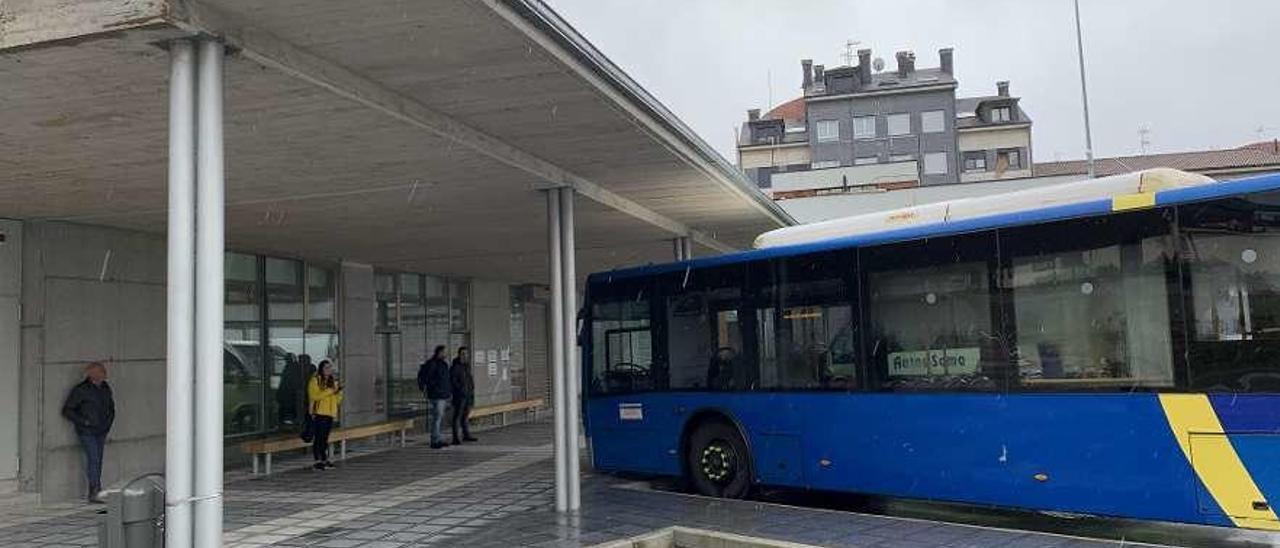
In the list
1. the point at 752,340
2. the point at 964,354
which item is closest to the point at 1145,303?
the point at 964,354

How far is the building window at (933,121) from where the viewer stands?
62750 mm

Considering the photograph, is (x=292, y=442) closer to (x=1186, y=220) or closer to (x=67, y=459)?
(x=67, y=459)

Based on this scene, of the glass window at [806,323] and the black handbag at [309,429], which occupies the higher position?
the glass window at [806,323]

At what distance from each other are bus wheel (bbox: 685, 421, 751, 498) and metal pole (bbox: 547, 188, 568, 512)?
1.71 meters

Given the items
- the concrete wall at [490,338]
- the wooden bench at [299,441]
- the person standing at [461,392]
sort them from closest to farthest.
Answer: the wooden bench at [299,441]
the person standing at [461,392]
the concrete wall at [490,338]

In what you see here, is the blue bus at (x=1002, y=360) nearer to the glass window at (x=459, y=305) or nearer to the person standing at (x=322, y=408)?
the person standing at (x=322, y=408)

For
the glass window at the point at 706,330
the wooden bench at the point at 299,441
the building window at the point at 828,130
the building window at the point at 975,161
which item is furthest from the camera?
the building window at the point at 828,130

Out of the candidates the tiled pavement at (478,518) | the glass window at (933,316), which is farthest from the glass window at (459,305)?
the glass window at (933,316)

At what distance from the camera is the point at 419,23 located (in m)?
5.75

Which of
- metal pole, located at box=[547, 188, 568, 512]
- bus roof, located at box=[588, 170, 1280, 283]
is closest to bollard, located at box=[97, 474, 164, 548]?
metal pole, located at box=[547, 188, 568, 512]

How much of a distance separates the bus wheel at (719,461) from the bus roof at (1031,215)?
5.98ft

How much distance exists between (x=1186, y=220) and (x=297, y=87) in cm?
635

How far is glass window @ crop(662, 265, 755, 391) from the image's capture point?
35.4 feet

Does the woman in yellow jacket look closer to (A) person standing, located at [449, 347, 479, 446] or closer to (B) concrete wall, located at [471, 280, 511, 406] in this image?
(A) person standing, located at [449, 347, 479, 446]
